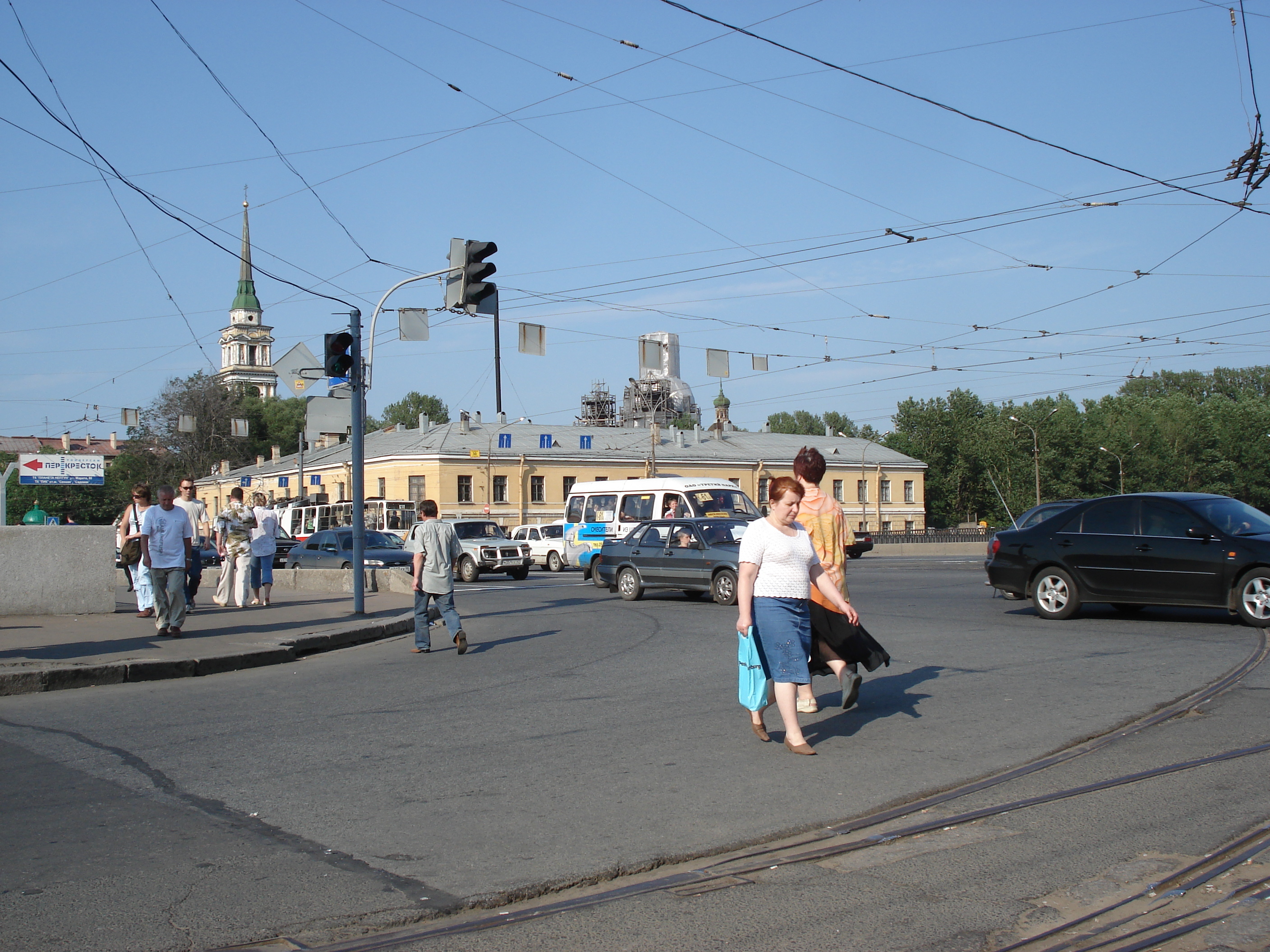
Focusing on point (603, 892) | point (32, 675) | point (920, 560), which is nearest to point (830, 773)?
point (603, 892)

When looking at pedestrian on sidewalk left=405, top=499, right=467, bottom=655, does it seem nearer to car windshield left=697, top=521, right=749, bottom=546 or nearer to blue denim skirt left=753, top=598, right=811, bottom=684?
blue denim skirt left=753, top=598, right=811, bottom=684

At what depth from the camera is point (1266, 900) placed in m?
4.27

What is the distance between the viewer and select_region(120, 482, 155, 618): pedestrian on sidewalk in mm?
15047

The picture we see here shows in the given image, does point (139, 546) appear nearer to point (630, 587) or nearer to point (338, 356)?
point (338, 356)

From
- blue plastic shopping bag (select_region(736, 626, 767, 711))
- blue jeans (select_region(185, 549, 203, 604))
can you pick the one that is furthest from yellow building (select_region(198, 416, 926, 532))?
blue plastic shopping bag (select_region(736, 626, 767, 711))

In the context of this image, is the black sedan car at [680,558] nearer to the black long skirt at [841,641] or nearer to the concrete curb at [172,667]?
the concrete curb at [172,667]

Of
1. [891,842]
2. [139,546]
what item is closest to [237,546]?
[139,546]

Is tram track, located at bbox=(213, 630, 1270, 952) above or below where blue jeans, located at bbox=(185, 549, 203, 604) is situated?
below

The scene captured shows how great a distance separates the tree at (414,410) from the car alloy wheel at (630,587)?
104 meters

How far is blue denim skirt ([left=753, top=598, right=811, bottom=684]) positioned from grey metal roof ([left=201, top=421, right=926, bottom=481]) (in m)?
55.3

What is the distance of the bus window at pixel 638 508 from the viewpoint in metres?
24.7

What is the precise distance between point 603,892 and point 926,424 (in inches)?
4032

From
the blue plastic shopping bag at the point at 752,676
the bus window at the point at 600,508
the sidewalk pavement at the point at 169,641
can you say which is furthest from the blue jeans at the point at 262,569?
the blue plastic shopping bag at the point at 752,676

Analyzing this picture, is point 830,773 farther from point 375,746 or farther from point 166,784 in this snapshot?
point 166,784
